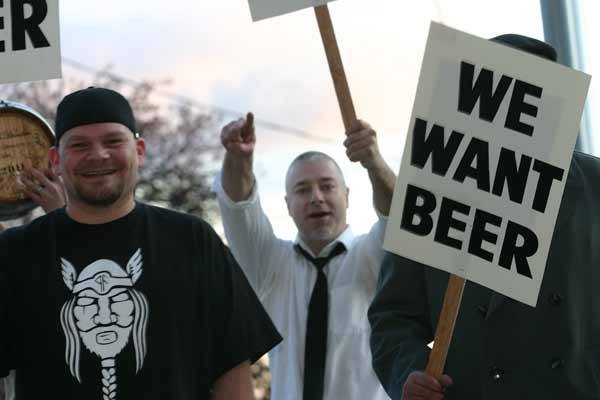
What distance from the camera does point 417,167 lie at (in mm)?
3260

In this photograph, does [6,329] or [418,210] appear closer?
[418,210]

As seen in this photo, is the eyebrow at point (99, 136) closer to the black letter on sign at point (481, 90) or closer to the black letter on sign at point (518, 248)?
the black letter on sign at point (481, 90)

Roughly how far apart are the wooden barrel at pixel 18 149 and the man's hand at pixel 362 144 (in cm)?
117

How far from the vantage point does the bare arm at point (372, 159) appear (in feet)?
13.8

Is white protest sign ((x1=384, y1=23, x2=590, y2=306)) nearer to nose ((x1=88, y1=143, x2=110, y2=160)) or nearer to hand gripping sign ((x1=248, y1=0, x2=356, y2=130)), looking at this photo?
hand gripping sign ((x1=248, y1=0, x2=356, y2=130))

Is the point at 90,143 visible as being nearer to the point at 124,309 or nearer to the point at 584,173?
the point at 124,309

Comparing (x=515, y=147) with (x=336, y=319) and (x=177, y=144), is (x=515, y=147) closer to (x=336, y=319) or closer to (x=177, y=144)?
(x=336, y=319)

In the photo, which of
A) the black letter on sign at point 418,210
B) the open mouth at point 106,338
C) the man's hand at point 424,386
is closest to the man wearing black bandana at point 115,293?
the open mouth at point 106,338

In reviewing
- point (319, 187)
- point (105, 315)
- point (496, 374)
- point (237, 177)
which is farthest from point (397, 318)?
point (319, 187)

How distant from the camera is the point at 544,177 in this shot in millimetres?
3246

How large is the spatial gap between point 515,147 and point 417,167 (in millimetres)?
273

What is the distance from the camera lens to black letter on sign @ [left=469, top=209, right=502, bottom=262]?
326cm

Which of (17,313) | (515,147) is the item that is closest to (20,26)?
(17,313)

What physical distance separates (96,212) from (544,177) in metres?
1.34
